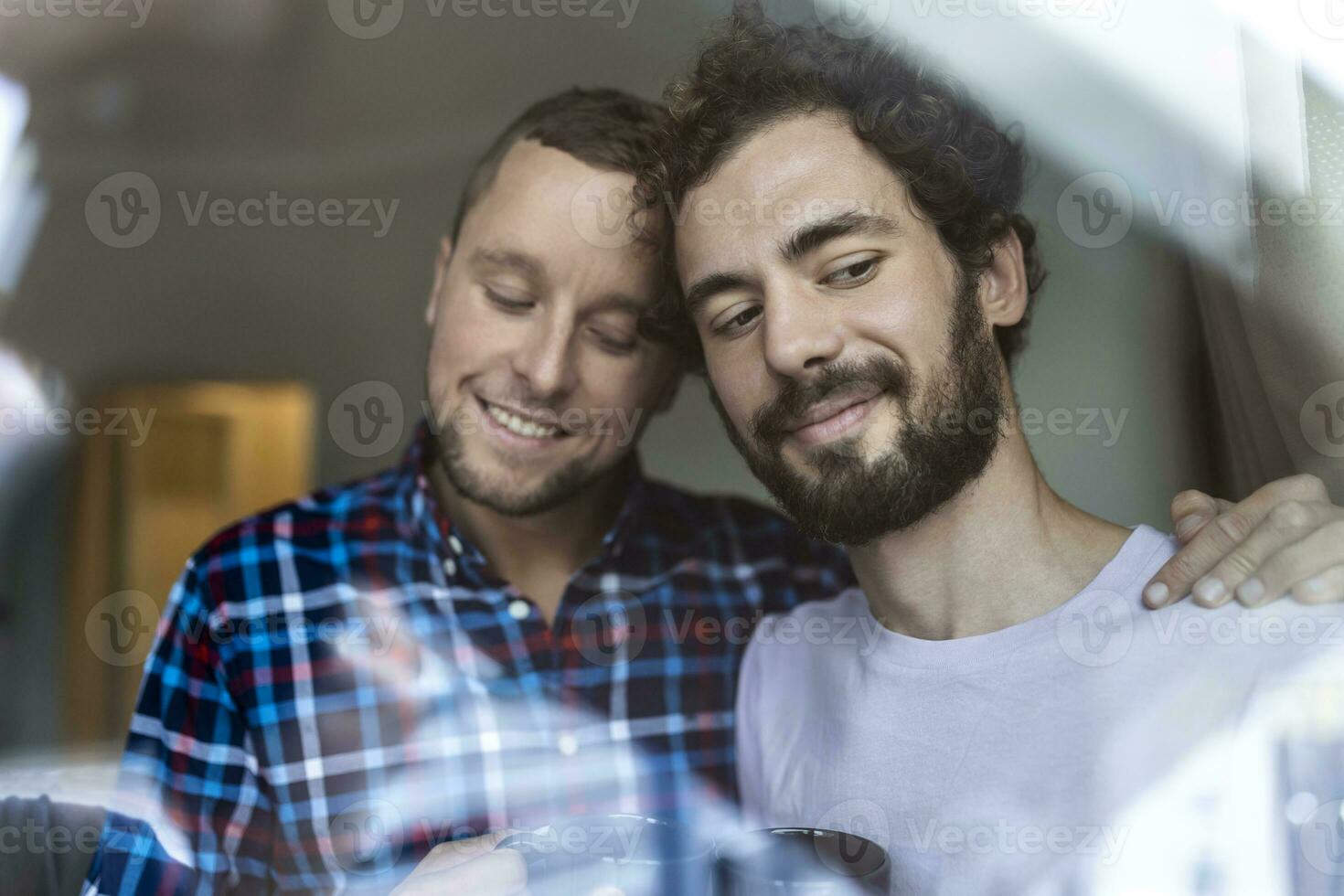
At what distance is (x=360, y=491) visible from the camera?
44.6 inches

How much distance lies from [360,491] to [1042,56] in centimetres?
83

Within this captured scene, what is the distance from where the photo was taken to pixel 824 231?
2.70 ft

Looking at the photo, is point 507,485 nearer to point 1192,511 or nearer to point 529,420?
point 529,420

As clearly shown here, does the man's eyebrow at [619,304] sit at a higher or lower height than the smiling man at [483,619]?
higher

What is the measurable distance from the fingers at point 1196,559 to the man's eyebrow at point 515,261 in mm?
598

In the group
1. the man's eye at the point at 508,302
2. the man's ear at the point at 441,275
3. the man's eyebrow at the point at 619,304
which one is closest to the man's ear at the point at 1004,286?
the man's eyebrow at the point at 619,304

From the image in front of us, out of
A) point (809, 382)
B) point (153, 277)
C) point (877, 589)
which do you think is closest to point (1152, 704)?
point (877, 589)

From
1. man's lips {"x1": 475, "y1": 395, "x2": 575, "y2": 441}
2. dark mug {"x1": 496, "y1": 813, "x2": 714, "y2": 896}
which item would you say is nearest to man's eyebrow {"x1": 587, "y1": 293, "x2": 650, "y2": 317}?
man's lips {"x1": 475, "y1": 395, "x2": 575, "y2": 441}

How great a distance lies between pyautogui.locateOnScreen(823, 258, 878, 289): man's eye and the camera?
32.8 inches

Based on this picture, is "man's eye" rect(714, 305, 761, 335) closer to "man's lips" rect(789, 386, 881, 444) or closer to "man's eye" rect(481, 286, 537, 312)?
"man's lips" rect(789, 386, 881, 444)

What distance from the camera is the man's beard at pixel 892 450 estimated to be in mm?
831

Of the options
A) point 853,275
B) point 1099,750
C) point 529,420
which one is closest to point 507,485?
point 529,420

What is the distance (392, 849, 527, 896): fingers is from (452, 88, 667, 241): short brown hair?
0.63 metres

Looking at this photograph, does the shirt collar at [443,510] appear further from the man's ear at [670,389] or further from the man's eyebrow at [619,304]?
the man's eyebrow at [619,304]
